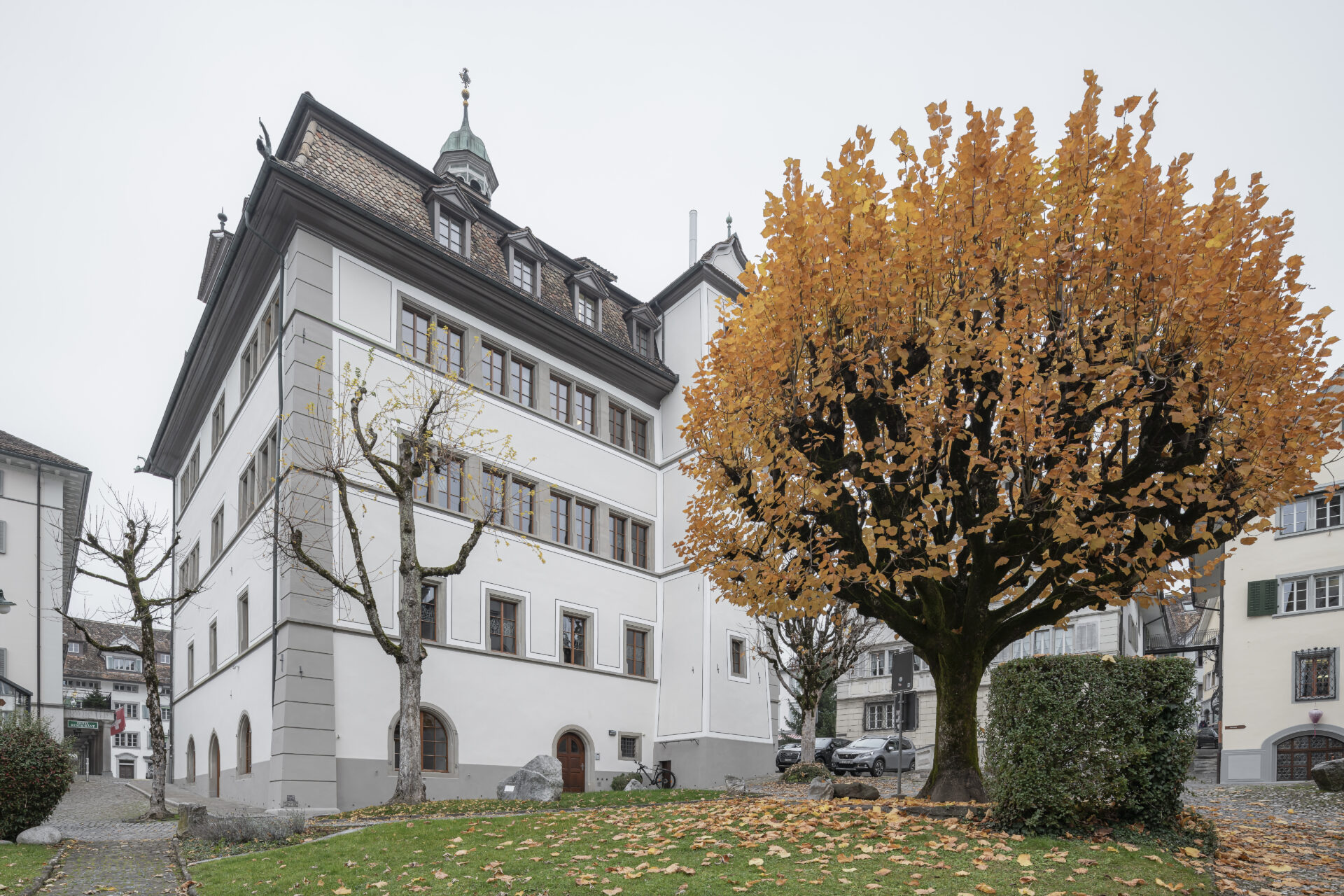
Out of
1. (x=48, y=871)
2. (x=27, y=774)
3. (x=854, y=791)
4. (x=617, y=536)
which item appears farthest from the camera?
(x=617, y=536)

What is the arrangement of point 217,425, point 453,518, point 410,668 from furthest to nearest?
1. point 217,425
2. point 453,518
3. point 410,668

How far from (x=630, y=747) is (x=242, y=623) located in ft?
38.2

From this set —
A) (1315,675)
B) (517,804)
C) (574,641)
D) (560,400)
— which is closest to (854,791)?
(517,804)

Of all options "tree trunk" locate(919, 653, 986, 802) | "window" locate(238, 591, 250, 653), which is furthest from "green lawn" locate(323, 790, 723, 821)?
"window" locate(238, 591, 250, 653)

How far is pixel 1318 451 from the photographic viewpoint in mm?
11641

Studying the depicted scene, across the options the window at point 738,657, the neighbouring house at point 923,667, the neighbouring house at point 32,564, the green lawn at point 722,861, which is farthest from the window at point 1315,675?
the neighbouring house at point 32,564

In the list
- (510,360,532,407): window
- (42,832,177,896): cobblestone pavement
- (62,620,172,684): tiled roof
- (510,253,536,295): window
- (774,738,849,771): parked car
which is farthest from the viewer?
(62,620,172,684): tiled roof

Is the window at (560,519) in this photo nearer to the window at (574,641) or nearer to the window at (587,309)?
the window at (574,641)

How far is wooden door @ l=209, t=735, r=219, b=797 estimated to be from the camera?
2659cm

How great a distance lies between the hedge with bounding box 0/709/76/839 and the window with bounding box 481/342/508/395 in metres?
13.6

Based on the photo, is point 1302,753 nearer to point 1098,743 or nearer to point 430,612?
point 1098,743

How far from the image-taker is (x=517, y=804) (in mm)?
18234

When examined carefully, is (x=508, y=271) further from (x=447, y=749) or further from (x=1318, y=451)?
(x=1318, y=451)

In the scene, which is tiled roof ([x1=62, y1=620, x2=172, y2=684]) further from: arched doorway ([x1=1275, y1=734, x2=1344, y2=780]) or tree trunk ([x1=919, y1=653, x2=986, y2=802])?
tree trunk ([x1=919, y1=653, x2=986, y2=802])
